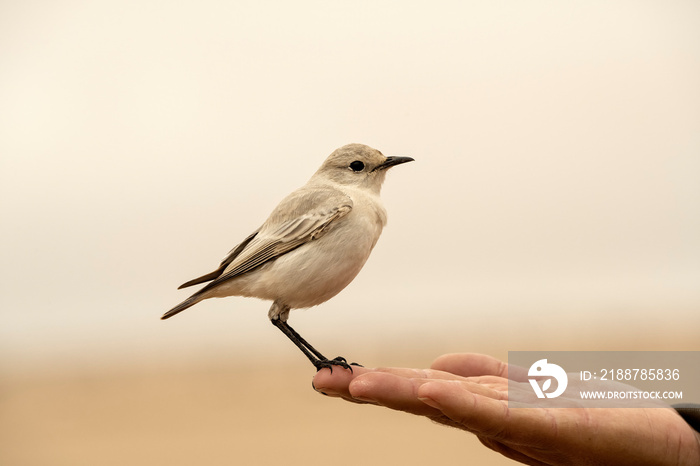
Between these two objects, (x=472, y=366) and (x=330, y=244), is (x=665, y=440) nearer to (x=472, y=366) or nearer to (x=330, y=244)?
(x=472, y=366)

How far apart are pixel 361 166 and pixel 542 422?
2.01 metres

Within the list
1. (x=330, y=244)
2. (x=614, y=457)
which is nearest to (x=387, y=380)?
(x=330, y=244)

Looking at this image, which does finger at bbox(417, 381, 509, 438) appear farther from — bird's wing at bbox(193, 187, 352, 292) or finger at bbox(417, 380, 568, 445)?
bird's wing at bbox(193, 187, 352, 292)

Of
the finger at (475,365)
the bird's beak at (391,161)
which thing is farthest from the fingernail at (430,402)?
the bird's beak at (391,161)

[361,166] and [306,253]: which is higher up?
[361,166]

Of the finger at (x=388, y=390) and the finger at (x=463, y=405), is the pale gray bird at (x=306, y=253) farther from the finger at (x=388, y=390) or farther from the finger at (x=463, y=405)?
the finger at (x=463, y=405)

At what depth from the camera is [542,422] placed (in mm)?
2746

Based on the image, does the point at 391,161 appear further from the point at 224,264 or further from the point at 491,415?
the point at 491,415

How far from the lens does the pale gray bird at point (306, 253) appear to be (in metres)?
3.45

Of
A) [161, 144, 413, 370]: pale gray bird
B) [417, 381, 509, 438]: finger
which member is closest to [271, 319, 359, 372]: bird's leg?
[161, 144, 413, 370]: pale gray bird

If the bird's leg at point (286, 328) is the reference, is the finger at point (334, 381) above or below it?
below

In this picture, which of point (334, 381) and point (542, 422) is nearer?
point (542, 422)

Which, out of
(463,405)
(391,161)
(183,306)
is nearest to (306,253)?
(183,306)
